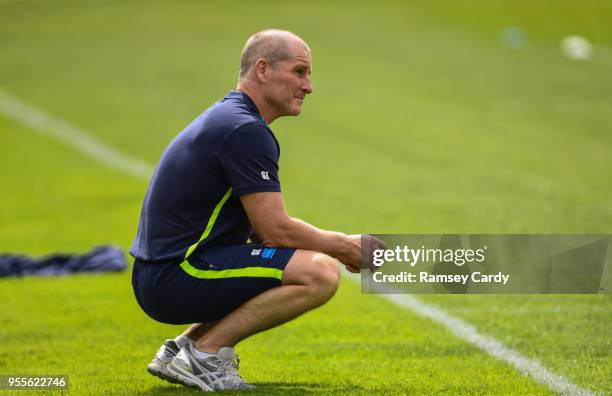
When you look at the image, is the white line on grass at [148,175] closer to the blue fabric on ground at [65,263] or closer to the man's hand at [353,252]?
the man's hand at [353,252]

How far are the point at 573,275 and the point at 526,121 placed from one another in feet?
37.9

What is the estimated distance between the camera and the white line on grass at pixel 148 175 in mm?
6727

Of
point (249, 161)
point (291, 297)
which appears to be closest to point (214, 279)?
point (291, 297)

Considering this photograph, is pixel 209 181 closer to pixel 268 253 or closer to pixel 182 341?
pixel 268 253

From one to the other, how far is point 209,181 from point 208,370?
1035 mm

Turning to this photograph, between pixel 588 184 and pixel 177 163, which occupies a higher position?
pixel 588 184

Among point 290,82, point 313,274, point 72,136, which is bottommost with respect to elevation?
point 313,274

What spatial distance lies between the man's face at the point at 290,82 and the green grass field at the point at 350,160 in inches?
62.8

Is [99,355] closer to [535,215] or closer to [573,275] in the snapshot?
[573,275]

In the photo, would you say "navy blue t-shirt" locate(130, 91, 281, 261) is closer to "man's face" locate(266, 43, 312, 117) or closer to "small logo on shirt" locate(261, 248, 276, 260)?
"man's face" locate(266, 43, 312, 117)

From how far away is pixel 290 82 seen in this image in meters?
6.49

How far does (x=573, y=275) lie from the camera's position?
830cm

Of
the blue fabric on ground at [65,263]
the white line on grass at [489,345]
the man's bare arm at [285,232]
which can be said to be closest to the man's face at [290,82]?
the man's bare arm at [285,232]

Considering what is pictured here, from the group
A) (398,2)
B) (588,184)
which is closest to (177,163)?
(588,184)
